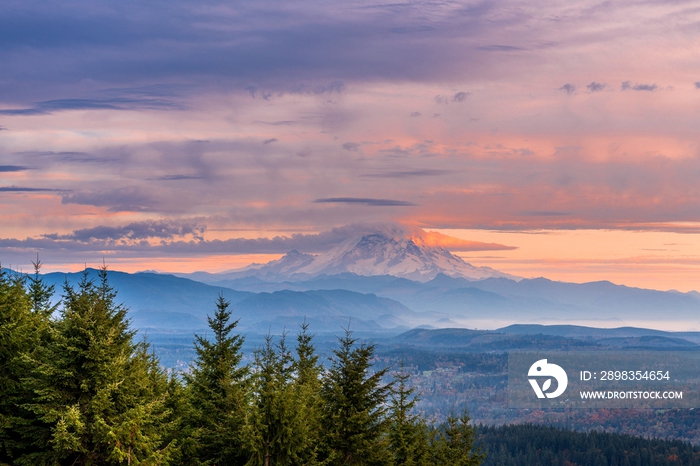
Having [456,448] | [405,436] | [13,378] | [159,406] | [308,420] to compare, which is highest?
[13,378]

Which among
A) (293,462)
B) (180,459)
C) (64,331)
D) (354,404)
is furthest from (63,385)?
(354,404)

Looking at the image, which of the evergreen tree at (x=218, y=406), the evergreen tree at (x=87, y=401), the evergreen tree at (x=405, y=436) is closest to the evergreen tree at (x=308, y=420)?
the evergreen tree at (x=218, y=406)

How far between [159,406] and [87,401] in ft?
15.5

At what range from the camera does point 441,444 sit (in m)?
64.1

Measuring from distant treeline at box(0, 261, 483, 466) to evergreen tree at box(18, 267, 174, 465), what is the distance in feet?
0.18

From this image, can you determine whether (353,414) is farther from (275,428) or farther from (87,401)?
(87,401)

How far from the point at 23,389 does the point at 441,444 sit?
3792 cm

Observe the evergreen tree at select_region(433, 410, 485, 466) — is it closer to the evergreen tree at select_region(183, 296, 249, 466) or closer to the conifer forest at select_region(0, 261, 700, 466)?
the conifer forest at select_region(0, 261, 700, 466)

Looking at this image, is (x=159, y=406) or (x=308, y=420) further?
→ (x=308, y=420)

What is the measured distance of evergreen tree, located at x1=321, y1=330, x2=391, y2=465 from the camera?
4488cm

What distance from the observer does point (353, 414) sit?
1773 inches

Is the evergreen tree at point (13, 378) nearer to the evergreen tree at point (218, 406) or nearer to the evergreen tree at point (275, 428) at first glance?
the evergreen tree at point (218, 406)

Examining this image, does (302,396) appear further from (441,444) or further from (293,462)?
(441,444)

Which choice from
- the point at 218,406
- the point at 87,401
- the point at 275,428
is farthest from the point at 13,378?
the point at 275,428
